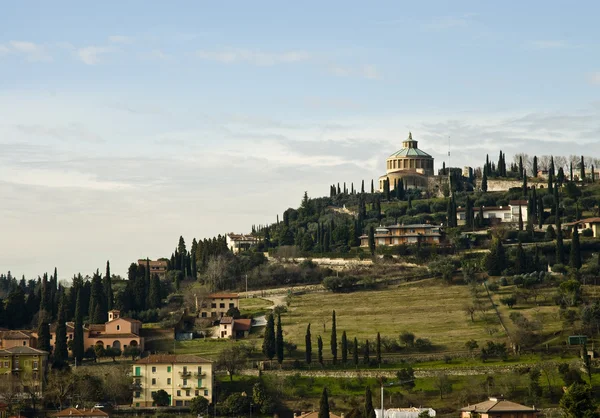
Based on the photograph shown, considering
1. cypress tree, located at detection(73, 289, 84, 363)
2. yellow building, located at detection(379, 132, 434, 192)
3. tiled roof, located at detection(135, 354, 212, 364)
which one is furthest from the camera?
yellow building, located at detection(379, 132, 434, 192)

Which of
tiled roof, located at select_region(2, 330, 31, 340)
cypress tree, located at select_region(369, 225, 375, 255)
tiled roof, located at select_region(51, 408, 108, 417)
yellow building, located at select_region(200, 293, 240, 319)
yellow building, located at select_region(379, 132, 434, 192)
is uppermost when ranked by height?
yellow building, located at select_region(379, 132, 434, 192)

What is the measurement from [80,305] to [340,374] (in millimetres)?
26308

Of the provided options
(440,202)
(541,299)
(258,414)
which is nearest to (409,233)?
(440,202)

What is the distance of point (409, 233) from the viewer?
12231 cm

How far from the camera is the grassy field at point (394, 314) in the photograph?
94312 millimetres

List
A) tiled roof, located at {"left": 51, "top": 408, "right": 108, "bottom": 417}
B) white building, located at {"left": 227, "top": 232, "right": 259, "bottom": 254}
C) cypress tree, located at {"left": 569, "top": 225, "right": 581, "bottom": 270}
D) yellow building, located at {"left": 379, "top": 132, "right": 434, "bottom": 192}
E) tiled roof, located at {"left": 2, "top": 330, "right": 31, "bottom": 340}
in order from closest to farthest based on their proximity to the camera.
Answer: tiled roof, located at {"left": 51, "top": 408, "right": 108, "bottom": 417}
tiled roof, located at {"left": 2, "top": 330, "right": 31, "bottom": 340}
cypress tree, located at {"left": 569, "top": 225, "right": 581, "bottom": 270}
white building, located at {"left": 227, "top": 232, "right": 259, "bottom": 254}
yellow building, located at {"left": 379, "top": 132, "right": 434, "bottom": 192}

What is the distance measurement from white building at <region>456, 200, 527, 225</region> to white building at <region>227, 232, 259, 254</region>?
82.2 ft

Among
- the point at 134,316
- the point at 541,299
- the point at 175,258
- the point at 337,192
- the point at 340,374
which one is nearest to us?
the point at 340,374

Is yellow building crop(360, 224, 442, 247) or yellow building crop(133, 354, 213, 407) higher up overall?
yellow building crop(360, 224, 442, 247)

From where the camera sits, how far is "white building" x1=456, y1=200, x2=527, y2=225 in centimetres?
12669

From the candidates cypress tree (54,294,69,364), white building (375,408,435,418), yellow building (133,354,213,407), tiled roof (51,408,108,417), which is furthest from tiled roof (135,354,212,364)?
white building (375,408,435,418)

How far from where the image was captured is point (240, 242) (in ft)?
458

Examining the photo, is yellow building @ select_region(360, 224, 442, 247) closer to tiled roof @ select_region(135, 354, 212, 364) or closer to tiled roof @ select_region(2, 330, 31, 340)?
tiled roof @ select_region(135, 354, 212, 364)

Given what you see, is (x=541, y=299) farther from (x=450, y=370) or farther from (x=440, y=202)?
(x=440, y=202)
